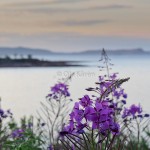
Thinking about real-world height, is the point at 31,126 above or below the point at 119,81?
below

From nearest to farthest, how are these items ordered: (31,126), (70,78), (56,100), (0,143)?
(0,143) < (70,78) < (56,100) < (31,126)

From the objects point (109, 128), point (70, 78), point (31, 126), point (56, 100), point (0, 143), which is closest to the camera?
point (109, 128)

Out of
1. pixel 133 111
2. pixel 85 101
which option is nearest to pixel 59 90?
pixel 133 111

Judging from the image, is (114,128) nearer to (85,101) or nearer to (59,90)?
A: (85,101)

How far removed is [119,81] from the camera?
2.86 metres

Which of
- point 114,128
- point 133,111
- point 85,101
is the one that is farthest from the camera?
point 133,111

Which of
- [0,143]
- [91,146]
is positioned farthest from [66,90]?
[91,146]

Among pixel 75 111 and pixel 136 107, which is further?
pixel 136 107

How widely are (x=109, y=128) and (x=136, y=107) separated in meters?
3.07

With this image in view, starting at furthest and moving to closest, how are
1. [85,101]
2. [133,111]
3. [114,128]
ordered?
[133,111] < [85,101] < [114,128]

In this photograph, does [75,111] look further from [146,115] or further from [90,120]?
[146,115]

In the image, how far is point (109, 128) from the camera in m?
2.82

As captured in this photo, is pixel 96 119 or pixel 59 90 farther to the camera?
pixel 59 90

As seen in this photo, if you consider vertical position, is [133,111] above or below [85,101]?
below
